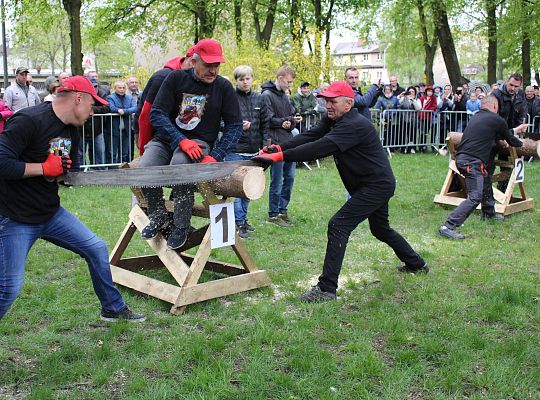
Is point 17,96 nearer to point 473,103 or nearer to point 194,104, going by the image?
point 194,104

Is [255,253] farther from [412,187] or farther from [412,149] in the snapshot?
[412,149]

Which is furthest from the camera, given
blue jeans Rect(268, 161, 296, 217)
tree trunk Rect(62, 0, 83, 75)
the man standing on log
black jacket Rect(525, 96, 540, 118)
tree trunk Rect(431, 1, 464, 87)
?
tree trunk Rect(431, 1, 464, 87)

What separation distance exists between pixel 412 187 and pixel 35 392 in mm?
9226

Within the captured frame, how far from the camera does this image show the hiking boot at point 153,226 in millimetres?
5660

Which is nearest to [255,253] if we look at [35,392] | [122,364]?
[122,364]

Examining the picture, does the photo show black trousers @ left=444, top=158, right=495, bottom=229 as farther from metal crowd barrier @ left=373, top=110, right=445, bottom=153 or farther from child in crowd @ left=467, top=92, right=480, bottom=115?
child in crowd @ left=467, top=92, right=480, bottom=115

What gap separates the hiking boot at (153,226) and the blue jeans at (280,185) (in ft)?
10.2

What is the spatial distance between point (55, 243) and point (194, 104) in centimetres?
171

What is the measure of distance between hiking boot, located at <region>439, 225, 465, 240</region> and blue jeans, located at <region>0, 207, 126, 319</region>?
4.71 metres

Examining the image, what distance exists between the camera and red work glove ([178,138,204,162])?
5.17 m

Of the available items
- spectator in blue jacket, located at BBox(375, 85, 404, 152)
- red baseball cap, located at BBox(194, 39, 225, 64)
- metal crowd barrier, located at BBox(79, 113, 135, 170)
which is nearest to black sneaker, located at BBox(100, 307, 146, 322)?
red baseball cap, located at BBox(194, 39, 225, 64)

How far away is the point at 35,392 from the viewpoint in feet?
12.5

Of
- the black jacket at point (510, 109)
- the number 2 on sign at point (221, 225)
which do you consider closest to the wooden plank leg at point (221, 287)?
the number 2 on sign at point (221, 225)

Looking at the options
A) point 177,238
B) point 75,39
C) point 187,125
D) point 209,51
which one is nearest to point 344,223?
point 177,238
